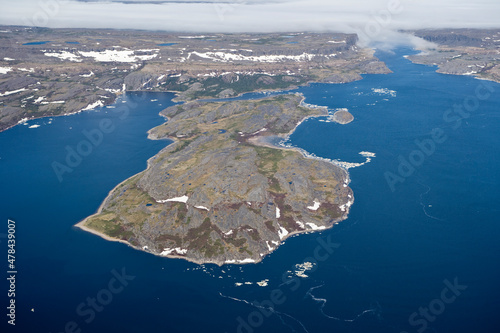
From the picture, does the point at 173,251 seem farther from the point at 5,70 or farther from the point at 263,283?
the point at 5,70

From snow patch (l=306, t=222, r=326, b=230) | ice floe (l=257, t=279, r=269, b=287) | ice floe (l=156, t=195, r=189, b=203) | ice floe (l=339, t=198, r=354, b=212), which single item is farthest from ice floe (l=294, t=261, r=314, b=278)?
ice floe (l=156, t=195, r=189, b=203)

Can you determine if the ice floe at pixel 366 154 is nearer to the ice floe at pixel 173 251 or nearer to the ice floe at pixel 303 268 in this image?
the ice floe at pixel 303 268

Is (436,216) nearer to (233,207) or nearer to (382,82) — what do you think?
(233,207)

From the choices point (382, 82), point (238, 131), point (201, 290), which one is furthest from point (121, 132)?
point (382, 82)

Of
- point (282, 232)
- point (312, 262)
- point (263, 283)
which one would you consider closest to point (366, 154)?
point (282, 232)

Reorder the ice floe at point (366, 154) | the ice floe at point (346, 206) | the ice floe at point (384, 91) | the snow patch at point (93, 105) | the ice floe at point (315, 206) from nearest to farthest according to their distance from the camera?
1. the ice floe at point (315, 206)
2. the ice floe at point (346, 206)
3. the ice floe at point (366, 154)
4. the snow patch at point (93, 105)
5. the ice floe at point (384, 91)

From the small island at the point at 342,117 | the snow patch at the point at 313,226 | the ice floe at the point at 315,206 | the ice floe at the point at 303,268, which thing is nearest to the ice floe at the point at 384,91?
the small island at the point at 342,117

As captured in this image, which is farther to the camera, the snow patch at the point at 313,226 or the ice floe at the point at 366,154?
the ice floe at the point at 366,154
